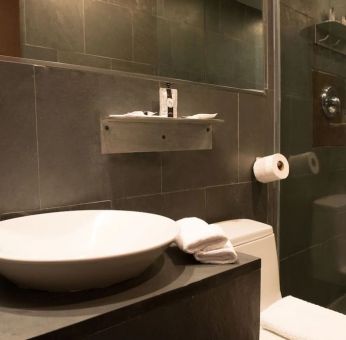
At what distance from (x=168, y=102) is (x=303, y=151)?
98 cm

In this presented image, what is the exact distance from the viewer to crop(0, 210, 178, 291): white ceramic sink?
0.62 meters

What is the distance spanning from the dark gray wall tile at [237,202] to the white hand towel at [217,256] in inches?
23.8

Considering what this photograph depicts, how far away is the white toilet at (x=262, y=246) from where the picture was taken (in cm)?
134

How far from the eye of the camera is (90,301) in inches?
26.1

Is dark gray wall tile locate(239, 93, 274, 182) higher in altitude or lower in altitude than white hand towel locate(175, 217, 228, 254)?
higher

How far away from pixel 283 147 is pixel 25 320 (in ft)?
4.98

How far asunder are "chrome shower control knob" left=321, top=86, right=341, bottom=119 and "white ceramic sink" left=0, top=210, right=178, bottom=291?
145cm

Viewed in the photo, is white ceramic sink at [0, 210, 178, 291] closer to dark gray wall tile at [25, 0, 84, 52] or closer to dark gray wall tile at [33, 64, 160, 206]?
dark gray wall tile at [33, 64, 160, 206]

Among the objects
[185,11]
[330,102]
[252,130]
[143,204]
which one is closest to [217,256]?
[143,204]

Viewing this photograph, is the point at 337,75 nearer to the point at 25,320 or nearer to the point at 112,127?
the point at 112,127

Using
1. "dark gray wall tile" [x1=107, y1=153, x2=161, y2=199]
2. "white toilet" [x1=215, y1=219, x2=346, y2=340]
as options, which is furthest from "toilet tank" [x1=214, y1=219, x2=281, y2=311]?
"dark gray wall tile" [x1=107, y1=153, x2=161, y2=199]

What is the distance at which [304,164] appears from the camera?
75.1 inches

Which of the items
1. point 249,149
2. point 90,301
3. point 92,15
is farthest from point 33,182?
point 249,149

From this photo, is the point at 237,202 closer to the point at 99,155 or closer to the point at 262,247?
the point at 262,247
